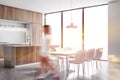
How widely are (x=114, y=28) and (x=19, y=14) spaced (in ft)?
17.6

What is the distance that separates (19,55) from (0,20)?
3.26 meters

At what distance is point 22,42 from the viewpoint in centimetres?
969

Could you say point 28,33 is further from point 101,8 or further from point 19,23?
point 101,8

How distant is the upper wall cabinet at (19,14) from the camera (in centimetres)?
807

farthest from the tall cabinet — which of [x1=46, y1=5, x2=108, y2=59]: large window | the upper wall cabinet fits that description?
[x1=46, y1=5, x2=108, y2=59]: large window

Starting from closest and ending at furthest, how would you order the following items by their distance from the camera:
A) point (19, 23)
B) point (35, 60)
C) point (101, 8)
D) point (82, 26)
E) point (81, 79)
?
point (81, 79) → point (35, 60) → point (101, 8) → point (82, 26) → point (19, 23)

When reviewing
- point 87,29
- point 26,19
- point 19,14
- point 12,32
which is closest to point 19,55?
point 12,32

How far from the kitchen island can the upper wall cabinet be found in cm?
261

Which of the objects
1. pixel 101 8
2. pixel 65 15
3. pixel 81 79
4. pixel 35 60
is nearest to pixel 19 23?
pixel 65 15

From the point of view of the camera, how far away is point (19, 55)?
19.8ft

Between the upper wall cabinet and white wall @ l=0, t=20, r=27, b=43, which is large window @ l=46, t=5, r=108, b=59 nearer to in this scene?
the upper wall cabinet

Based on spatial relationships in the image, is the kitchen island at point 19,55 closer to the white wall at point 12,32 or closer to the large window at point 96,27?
the white wall at point 12,32

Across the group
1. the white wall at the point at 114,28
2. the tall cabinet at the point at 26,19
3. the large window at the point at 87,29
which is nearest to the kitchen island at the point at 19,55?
the tall cabinet at the point at 26,19

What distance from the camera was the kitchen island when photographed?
233 inches
